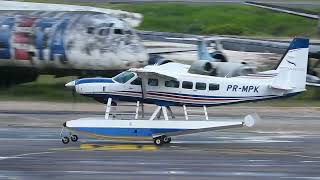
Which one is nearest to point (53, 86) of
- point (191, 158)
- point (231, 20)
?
point (191, 158)

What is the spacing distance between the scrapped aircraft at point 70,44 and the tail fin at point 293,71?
12598 mm

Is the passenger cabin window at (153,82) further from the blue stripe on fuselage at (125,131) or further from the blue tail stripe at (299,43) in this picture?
the blue tail stripe at (299,43)

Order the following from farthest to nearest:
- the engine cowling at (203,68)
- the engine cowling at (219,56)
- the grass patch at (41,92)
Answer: the engine cowling at (219,56) → the engine cowling at (203,68) → the grass patch at (41,92)

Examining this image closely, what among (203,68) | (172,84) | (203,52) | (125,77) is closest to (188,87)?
(172,84)

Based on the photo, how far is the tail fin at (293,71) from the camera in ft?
95.7

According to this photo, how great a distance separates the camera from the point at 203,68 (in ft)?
149

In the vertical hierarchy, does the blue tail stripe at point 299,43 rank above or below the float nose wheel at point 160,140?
above

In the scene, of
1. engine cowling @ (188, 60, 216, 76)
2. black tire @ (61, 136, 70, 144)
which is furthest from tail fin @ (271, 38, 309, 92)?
engine cowling @ (188, 60, 216, 76)

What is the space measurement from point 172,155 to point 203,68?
20.8m

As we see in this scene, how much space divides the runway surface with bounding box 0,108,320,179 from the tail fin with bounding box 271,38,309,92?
195cm

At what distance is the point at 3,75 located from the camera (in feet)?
145

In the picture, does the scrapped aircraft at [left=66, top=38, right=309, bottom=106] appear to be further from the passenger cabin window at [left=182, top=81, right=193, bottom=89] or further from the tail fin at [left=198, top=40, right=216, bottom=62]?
the tail fin at [left=198, top=40, right=216, bottom=62]

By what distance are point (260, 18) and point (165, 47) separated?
29.1m

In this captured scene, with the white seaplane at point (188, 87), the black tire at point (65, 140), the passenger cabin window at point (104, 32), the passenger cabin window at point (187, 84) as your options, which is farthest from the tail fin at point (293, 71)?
the passenger cabin window at point (104, 32)
